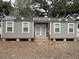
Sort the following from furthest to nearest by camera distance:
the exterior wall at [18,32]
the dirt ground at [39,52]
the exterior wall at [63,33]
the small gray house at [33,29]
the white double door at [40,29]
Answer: the white double door at [40,29]
the exterior wall at [63,33]
the small gray house at [33,29]
the exterior wall at [18,32]
the dirt ground at [39,52]

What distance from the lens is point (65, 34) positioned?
29.4 metres

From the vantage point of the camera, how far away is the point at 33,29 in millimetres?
28969

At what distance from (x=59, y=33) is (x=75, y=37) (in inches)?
86.2

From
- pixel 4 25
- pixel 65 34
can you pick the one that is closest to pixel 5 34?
pixel 4 25

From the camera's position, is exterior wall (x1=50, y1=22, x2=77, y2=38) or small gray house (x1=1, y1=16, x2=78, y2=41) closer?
small gray house (x1=1, y1=16, x2=78, y2=41)

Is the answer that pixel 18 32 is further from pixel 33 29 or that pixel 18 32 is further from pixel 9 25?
pixel 33 29

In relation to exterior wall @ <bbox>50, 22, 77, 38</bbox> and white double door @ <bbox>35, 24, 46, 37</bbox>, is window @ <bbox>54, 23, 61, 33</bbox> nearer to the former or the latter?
exterior wall @ <bbox>50, 22, 77, 38</bbox>

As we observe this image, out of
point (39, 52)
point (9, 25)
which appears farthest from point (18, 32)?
point (39, 52)

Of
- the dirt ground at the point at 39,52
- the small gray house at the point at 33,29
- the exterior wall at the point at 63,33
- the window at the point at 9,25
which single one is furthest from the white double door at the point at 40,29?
the dirt ground at the point at 39,52

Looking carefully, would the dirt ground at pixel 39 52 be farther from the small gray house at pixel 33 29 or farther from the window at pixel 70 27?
the window at pixel 70 27

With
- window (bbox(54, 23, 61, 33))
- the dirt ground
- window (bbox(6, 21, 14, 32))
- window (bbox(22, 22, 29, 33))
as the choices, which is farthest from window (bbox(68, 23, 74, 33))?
window (bbox(6, 21, 14, 32))

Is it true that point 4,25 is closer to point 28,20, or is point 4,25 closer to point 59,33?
point 28,20

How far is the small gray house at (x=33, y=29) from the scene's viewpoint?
28547 mm

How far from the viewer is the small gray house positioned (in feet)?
93.7
